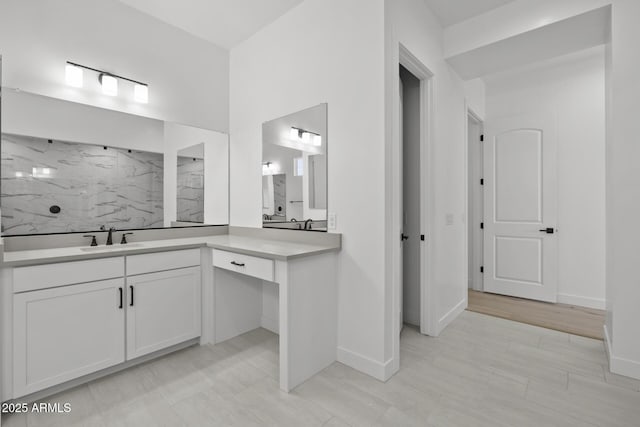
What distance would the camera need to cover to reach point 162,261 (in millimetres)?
2236

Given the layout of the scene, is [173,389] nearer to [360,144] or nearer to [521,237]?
[360,144]

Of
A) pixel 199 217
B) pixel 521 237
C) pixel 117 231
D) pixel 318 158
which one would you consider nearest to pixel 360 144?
pixel 318 158

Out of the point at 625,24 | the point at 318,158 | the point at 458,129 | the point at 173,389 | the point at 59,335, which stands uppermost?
the point at 625,24

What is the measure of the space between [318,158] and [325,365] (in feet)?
5.05

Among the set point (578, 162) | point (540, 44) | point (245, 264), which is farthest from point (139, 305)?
point (578, 162)

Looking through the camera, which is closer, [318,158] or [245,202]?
[318,158]

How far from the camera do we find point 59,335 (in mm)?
1802

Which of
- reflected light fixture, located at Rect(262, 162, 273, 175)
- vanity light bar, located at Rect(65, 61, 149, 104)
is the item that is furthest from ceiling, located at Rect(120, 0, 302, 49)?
reflected light fixture, located at Rect(262, 162, 273, 175)

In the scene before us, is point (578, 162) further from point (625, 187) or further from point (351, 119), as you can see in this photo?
point (351, 119)

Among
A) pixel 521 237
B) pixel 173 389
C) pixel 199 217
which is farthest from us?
pixel 521 237

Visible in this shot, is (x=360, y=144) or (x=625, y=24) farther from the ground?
(x=625, y=24)

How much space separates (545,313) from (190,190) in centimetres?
393

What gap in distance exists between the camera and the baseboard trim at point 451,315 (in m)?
2.79

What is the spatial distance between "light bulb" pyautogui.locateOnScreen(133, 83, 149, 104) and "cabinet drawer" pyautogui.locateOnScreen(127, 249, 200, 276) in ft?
4.53
